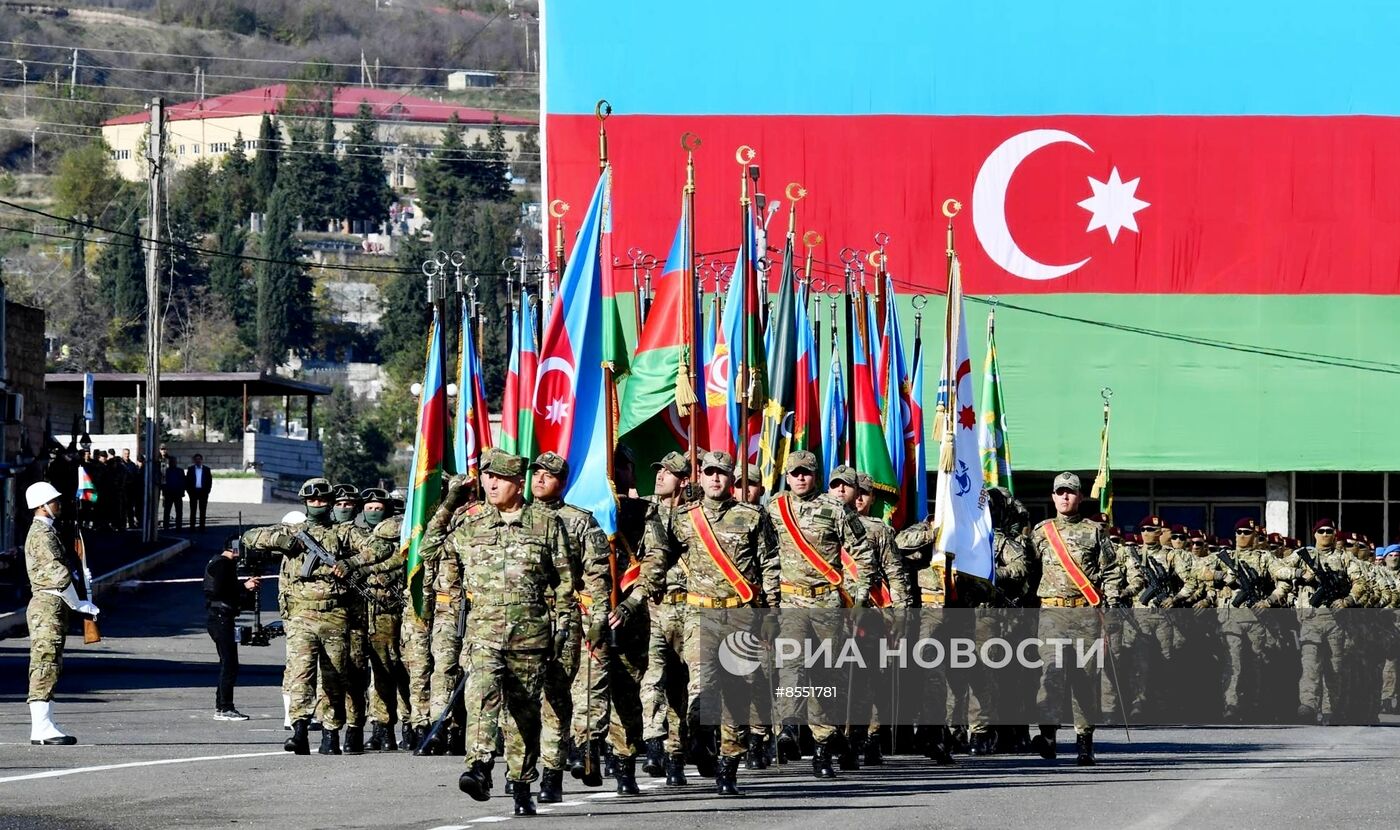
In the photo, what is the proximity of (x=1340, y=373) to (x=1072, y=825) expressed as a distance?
3257 centimetres

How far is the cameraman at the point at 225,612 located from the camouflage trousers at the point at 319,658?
2926 mm

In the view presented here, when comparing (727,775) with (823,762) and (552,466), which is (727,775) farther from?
(552,466)

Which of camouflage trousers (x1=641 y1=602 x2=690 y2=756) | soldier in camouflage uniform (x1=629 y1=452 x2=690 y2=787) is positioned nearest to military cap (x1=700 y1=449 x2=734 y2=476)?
soldier in camouflage uniform (x1=629 y1=452 x2=690 y2=787)

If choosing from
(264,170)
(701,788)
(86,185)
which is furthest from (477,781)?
(86,185)

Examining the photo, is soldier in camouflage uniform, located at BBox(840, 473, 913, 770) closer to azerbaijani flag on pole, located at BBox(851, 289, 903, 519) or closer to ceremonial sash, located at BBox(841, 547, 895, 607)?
ceremonial sash, located at BBox(841, 547, 895, 607)

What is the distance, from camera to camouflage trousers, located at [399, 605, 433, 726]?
54.5ft

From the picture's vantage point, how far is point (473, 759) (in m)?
12.1

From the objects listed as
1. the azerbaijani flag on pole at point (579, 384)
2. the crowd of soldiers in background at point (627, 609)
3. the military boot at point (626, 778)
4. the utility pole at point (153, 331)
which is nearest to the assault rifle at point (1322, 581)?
the crowd of soldiers in background at point (627, 609)

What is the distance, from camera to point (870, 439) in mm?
21469

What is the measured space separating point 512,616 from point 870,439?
956 centimetres

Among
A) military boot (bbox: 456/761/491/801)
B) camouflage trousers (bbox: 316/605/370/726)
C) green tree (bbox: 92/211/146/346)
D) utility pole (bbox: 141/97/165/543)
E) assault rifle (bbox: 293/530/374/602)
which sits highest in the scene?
green tree (bbox: 92/211/146/346)

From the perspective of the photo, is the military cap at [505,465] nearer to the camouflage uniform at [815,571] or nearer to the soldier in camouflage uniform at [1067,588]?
the camouflage uniform at [815,571]

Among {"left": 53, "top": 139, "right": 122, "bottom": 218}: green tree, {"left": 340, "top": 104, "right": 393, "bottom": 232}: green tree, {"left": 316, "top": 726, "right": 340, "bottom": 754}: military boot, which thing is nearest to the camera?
{"left": 316, "top": 726, "right": 340, "bottom": 754}: military boot

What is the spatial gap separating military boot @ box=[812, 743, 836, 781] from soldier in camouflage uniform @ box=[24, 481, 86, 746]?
5233 millimetres
